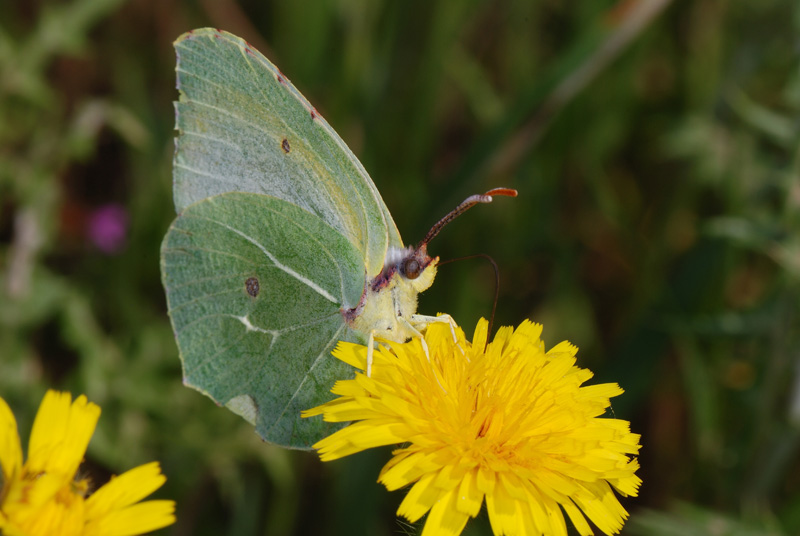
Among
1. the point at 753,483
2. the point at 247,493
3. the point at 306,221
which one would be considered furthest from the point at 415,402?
the point at 753,483

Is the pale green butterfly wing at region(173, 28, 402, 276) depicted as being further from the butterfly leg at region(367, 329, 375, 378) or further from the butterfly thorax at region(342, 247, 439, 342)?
the butterfly leg at region(367, 329, 375, 378)

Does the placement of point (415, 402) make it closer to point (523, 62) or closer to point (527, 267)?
point (527, 267)

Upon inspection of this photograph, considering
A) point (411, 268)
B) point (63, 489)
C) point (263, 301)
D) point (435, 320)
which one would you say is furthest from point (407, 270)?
point (63, 489)

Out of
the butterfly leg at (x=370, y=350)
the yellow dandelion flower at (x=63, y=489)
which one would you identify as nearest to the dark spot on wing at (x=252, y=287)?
the butterfly leg at (x=370, y=350)

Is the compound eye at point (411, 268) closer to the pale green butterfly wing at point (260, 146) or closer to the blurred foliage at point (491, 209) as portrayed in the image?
the pale green butterfly wing at point (260, 146)

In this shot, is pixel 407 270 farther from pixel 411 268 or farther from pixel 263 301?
pixel 263 301
